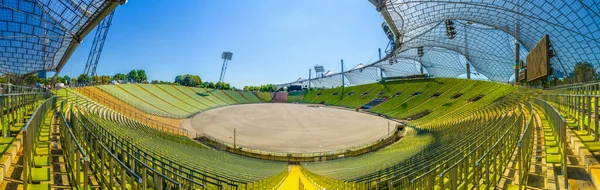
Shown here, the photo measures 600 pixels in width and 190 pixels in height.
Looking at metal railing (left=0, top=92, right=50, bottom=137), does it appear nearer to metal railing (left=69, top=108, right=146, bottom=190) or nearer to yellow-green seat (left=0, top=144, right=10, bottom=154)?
yellow-green seat (left=0, top=144, right=10, bottom=154)

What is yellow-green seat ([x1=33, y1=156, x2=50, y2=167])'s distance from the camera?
5988 mm

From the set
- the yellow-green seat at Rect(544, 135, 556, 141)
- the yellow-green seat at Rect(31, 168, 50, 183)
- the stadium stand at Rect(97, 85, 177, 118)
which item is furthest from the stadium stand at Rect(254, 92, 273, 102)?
the yellow-green seat at Rect(31, 168, 50, 183)

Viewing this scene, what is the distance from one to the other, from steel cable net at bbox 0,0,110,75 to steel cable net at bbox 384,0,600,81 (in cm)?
2544

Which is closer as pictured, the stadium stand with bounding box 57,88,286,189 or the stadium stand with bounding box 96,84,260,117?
the stadium stand with bounding box 57,88,286,189

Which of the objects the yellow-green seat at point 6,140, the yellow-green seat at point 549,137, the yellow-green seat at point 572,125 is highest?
the yellow-green seat at point 572,125

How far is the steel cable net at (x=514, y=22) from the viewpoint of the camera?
28.4 metres

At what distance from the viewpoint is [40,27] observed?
28.4 meters

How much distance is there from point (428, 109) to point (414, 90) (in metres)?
15.4

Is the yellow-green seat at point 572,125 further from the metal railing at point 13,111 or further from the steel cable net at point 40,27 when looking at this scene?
the steel cable net at point 40,27

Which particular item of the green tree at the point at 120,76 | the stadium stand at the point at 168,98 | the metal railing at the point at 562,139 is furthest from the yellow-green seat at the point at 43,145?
the green tree at the point at 120,76

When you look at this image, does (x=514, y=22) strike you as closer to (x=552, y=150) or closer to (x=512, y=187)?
(x=552, y=150)

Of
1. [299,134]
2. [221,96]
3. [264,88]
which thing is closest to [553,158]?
[299,134]

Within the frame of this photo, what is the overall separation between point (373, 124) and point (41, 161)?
42.8m

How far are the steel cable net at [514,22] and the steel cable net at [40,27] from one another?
25437mm
